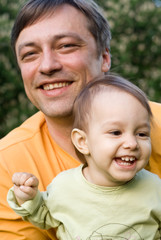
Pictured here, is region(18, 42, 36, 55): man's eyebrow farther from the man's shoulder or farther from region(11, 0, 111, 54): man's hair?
the man's shoulder

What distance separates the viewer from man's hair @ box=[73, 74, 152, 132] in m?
2.69

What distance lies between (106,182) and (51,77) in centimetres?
103

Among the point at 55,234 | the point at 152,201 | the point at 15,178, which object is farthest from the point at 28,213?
the point at 152,201

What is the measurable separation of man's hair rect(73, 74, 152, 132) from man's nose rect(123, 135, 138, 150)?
8.7 inches

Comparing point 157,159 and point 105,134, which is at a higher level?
point 105,134

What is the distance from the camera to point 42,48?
345cm

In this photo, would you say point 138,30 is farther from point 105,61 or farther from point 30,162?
point 30,162

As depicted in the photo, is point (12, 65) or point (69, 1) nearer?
point (69, 1)

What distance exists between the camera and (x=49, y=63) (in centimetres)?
338

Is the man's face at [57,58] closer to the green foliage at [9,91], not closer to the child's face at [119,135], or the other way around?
the child's face at [119,135]

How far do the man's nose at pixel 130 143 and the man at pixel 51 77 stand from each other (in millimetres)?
866

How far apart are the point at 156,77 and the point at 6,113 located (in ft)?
9.05

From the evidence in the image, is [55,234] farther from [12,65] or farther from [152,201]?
[12,65]

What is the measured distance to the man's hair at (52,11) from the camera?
11.5ft
